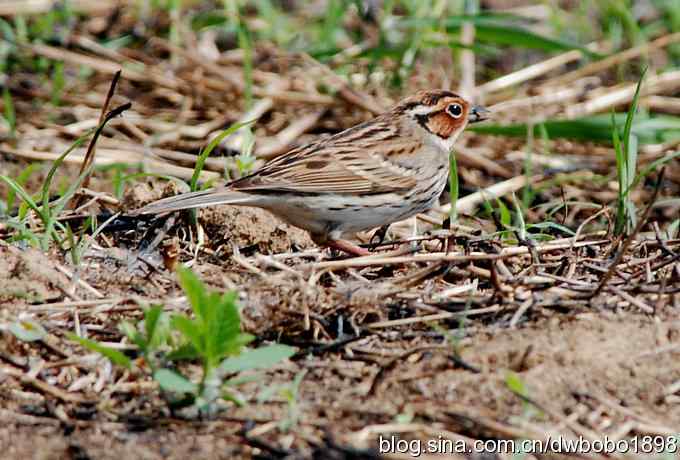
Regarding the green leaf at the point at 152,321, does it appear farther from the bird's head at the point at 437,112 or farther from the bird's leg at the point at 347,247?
the bird's head at the point at 437,112

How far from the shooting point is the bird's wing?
549cm

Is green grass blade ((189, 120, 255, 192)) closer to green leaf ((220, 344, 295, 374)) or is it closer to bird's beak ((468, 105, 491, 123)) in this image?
bird's beak ((468, 105, 491, 123))

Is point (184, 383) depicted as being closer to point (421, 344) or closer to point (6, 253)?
point (421, 344)

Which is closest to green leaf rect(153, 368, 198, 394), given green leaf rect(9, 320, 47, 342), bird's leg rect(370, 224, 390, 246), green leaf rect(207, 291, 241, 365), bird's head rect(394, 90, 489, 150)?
green leaf rect(207, 291, 241, 365)

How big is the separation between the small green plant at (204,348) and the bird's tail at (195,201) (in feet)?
4.06

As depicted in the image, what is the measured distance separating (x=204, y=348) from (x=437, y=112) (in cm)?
325

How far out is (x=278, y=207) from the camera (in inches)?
216

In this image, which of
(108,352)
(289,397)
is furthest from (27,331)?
(289,397)

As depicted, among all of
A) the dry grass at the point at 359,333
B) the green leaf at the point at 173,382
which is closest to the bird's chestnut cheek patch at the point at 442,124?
the dry grass at the point at 359,333

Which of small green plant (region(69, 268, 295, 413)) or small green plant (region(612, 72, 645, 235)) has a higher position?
small green plant (region(612, 72, 645, 235))

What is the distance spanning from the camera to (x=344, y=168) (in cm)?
583

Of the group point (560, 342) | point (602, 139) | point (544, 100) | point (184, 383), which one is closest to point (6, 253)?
point (184, 383)

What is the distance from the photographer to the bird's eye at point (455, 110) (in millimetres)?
6512

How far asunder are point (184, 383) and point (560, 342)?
4.77ft
